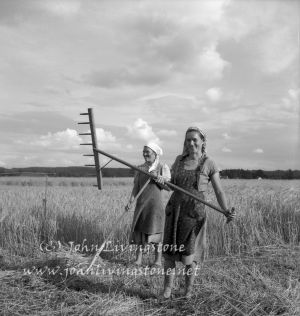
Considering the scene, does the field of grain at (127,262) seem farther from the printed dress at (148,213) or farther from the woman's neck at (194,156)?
the woman's neck at (194,156)

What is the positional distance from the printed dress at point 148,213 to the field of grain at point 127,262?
16.2 inches

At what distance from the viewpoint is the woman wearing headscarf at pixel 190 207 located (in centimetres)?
348

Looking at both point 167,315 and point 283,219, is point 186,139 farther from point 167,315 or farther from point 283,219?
point 283,219

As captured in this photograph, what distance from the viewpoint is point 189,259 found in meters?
3.49

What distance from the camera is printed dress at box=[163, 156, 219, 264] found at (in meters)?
3.48

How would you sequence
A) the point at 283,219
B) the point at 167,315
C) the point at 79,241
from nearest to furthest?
the point at 167,315 → the point at 79,241 → the point at 283,219

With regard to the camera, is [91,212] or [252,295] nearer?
[252,295]

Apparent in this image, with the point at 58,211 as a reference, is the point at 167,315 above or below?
below

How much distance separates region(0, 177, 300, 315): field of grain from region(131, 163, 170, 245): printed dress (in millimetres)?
412

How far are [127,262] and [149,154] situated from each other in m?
1.39

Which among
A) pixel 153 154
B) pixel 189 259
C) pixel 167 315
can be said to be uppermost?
pixel 153 154

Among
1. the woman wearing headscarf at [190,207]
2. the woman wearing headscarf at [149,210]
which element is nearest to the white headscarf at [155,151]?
the woman wearing headscarf at [149,210]

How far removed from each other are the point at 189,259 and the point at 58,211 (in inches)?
133

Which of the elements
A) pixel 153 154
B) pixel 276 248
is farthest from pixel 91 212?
pixel 276 248
